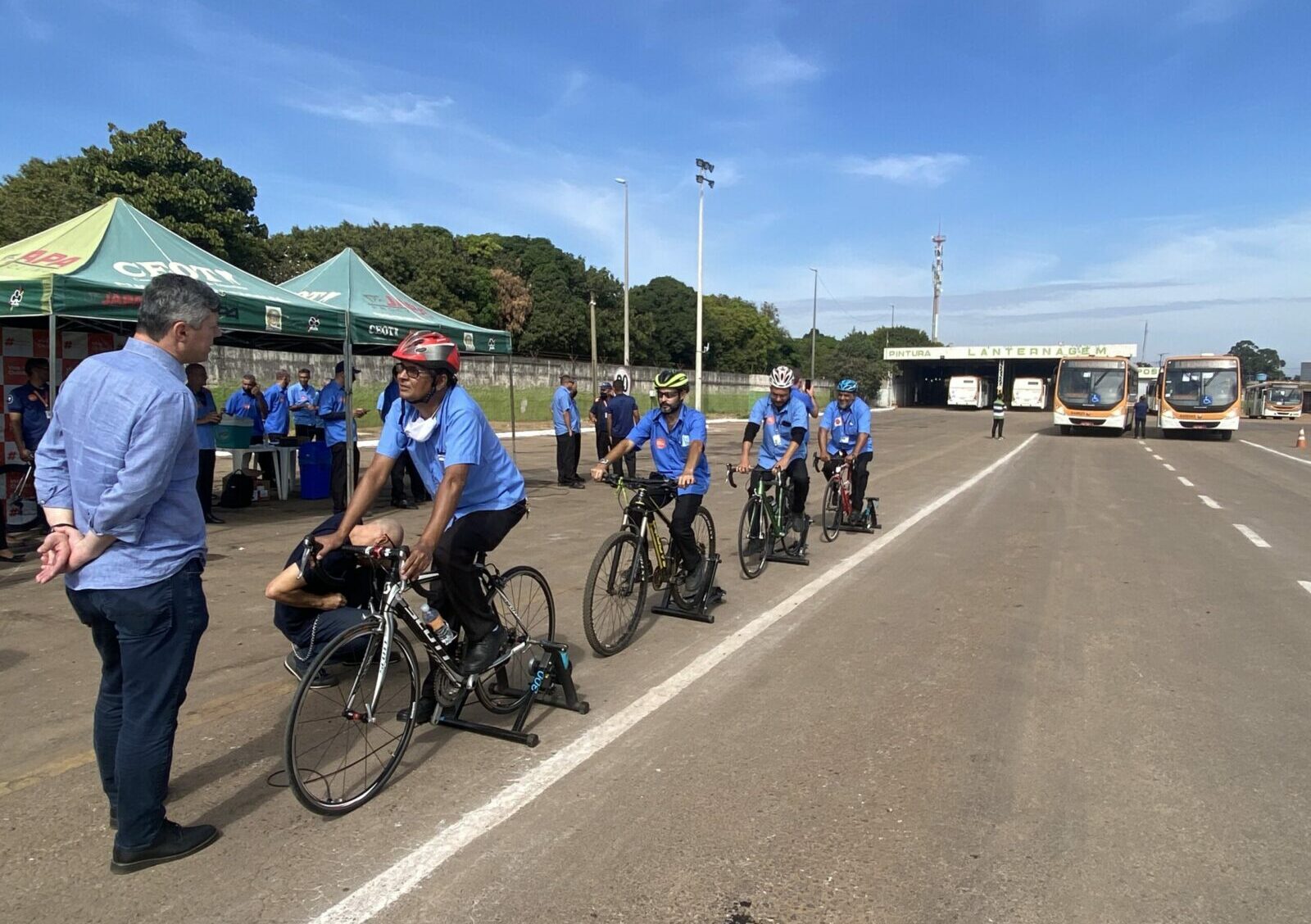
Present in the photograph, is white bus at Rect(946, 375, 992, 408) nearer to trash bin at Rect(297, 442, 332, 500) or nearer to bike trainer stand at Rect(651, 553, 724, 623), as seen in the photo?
trash bin at Rect(297, 442, 332, 500)

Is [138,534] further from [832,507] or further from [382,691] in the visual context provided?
[832,507]

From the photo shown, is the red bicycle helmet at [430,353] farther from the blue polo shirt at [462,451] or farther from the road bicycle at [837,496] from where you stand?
the road bicycle at [837,496]

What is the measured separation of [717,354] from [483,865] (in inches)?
3142

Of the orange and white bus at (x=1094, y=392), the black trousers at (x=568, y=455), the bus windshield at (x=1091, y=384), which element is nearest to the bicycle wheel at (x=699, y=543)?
the black trousers at (x=568, y=455)

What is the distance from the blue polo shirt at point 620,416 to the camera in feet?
45.0

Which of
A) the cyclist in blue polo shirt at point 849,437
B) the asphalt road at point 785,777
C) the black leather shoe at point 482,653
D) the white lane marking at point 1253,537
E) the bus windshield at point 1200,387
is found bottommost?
the asphalt road at point 785,777

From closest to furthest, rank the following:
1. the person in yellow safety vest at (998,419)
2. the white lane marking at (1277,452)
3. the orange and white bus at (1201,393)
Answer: the white lane marking at (1277,452) → the orange and white bus at (1201,393) → the person in yellow safety vest at (998,419)

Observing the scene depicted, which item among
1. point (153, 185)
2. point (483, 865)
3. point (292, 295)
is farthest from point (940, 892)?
point (153, 185)

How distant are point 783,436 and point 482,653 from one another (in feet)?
15.2

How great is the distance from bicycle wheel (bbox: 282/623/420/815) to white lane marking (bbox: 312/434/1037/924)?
1.65 ft

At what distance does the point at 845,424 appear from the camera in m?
9.80

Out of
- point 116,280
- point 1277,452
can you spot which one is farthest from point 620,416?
point 1277,452

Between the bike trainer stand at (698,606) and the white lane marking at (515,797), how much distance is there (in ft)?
1.10

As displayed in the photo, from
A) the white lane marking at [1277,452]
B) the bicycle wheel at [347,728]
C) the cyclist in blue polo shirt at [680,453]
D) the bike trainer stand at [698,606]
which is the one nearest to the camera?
the bicycle wheel at [347,728]
